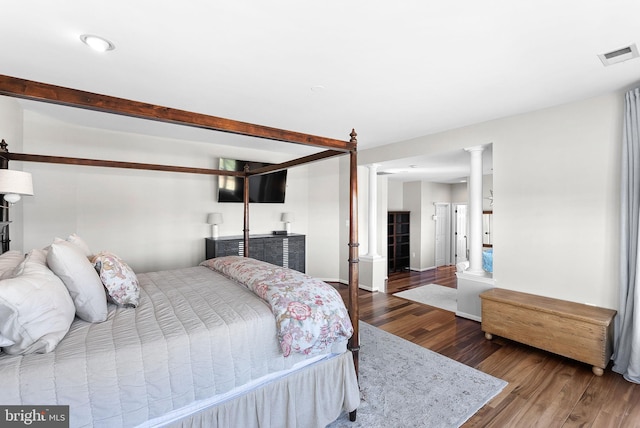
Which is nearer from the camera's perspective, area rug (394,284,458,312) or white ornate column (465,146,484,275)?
white ornate column (465,146,484,275)

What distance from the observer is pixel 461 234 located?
8.07 m

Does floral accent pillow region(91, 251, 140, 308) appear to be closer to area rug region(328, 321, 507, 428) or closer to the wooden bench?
area rug region(328, 321, 507, 428)

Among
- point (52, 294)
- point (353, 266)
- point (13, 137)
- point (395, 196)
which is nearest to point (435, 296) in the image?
point (395, 196)

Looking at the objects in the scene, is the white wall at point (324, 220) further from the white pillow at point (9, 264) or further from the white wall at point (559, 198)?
the white pillow at point (9, 264)

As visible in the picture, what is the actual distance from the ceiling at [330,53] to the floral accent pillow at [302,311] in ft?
5.17

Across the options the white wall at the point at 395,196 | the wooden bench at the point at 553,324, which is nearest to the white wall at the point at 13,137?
the wooden bench at the point at 553,324

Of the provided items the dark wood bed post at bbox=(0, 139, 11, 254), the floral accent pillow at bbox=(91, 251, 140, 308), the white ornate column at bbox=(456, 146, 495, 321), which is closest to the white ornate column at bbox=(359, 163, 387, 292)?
the white ornate column at bbox=(456, 146, 495, 321)

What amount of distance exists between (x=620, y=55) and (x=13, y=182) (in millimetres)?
4306

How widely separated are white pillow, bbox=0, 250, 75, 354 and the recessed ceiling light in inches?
56.0

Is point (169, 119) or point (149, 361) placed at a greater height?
point (169, 119)

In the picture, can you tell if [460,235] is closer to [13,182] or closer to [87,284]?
[87,284]

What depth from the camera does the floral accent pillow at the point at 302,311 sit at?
164cm

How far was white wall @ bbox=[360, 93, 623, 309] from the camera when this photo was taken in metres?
2.74

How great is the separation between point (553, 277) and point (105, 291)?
3972 mm
